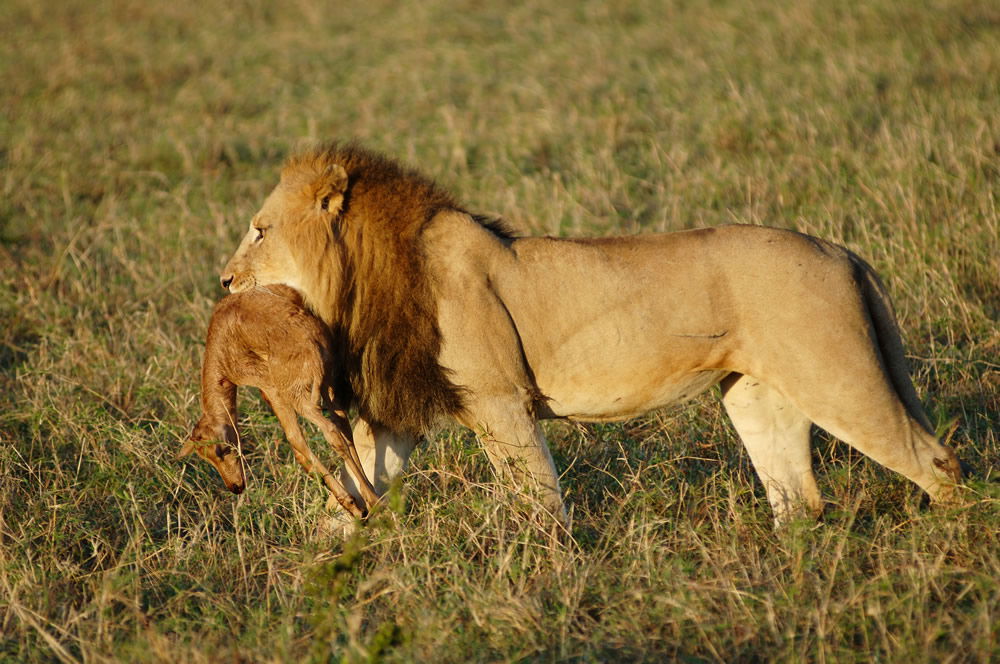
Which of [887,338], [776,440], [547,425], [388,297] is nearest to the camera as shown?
[887,338]

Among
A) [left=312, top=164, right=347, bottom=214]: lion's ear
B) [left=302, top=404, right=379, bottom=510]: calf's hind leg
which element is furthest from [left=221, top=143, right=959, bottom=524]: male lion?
[left=302, top=404, right=379, bottom=510]: calf's hind leg

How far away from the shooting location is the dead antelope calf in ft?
12.2

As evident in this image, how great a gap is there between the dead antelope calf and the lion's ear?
333 millimetres

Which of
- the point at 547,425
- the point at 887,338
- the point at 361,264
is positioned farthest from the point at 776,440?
the point at 361,264

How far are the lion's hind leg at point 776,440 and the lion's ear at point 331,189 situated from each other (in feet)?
5.14

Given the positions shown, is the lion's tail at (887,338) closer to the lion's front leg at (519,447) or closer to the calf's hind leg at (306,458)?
the lion's front leg at (519,447)

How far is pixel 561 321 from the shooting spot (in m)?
3.74

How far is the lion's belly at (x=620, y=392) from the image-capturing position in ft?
12.3

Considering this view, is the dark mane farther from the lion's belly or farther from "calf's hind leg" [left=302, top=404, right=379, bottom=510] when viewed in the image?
the lion's belly

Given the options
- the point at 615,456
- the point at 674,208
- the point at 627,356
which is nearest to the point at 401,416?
the point at 627,356

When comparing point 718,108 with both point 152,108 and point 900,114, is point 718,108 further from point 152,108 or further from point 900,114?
point 152,108

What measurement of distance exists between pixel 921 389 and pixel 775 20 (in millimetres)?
7228

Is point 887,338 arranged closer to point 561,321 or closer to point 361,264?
point 561,321

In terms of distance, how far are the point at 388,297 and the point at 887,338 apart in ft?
5.64
